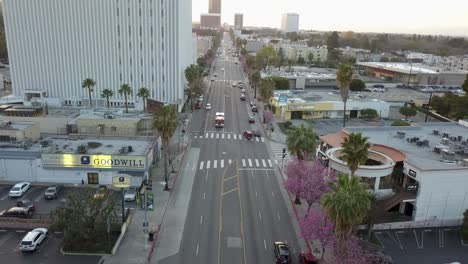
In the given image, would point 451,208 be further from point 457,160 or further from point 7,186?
point 7,186

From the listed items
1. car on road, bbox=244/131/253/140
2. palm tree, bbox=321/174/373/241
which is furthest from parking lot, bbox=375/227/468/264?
car on road, bbox=244/131/253/140

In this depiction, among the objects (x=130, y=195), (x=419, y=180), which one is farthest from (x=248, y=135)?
(x=419, y=180)

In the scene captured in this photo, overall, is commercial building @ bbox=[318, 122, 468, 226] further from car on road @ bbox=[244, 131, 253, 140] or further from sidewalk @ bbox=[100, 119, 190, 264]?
car on road @ bbox=[244, 131, 253, 140]

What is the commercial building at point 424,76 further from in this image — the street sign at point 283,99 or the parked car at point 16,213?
the parked car at point 16,213

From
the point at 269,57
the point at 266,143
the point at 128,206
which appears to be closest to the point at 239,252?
the point at 128,206

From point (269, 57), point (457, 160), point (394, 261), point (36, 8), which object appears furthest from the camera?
point (269, 57)
